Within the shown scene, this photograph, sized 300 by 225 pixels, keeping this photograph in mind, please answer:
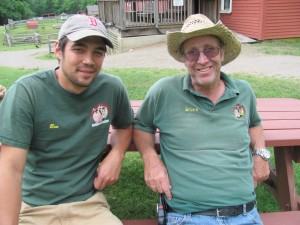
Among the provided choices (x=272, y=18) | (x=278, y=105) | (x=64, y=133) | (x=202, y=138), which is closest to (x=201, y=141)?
(x=202, y=138)

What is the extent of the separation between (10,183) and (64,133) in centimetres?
37

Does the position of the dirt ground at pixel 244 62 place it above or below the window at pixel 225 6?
below

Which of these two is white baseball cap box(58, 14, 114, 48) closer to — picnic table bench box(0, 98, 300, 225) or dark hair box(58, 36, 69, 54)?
dark hair box(58, 36, 69, 54)

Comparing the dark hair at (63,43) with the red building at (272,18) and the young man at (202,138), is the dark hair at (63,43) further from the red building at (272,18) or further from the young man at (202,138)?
the red building at (272,18)

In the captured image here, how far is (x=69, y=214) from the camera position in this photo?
202cm

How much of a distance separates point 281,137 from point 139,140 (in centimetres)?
100

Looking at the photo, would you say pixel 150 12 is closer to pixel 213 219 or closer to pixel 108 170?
pixel 108 170

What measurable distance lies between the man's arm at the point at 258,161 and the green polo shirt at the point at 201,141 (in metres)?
0.09

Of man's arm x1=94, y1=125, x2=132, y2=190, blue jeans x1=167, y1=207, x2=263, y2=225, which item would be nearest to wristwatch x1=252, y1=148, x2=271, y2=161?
blue jeans x1=167, y1=207, x2=263, y2=225

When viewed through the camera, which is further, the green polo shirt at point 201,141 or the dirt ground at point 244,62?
the dirt ground at point 244,62

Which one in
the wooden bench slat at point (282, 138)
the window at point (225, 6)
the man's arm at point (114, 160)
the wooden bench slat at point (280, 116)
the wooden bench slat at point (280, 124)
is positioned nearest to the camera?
the man's arm at point (114, 160)

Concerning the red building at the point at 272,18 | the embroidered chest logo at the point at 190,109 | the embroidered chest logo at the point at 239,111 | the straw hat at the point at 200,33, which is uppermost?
the straw hat at the point at 200,33

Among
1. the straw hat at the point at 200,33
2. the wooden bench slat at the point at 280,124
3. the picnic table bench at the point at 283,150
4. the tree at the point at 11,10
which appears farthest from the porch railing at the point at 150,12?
the tree at the point at 11,10

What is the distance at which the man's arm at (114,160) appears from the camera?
2.16 m
